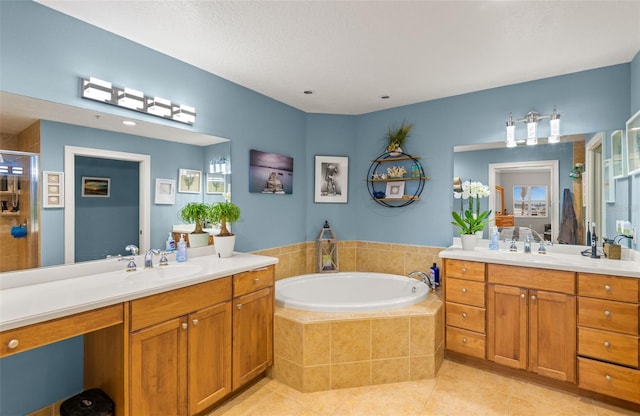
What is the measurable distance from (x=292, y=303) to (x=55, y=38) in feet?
7.75

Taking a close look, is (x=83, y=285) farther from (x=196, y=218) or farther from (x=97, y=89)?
(x=97, y=89)

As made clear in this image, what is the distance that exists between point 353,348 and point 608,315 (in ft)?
5.85

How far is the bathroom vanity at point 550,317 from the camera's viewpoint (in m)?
2.06

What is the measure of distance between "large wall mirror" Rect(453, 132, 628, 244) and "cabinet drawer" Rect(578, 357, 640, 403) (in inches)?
41.3

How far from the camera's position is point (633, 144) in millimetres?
2275

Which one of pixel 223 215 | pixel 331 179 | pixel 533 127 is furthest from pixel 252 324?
pixel 533 127

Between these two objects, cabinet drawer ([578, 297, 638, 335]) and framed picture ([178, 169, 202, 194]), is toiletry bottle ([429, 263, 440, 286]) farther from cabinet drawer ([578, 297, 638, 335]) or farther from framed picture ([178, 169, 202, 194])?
framed picture ([178, 169, 202, 194])

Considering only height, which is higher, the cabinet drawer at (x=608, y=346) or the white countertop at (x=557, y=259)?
the white countertop at (x=557, y=259)

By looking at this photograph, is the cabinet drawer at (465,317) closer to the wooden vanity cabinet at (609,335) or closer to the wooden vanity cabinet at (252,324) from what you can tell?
the wooden vanity cabinet at (609,335)

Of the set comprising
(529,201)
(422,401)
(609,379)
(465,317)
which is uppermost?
(529,201)

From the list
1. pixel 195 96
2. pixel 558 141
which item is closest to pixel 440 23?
pixel 558 141

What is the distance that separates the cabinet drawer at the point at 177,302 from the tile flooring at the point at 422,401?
0.81 metres

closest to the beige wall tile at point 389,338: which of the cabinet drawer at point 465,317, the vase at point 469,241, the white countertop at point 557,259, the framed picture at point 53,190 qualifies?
Answer: the cabinet drawer at point 465,317

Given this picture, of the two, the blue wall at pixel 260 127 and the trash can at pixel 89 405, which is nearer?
the trash can at pixel 89 405
